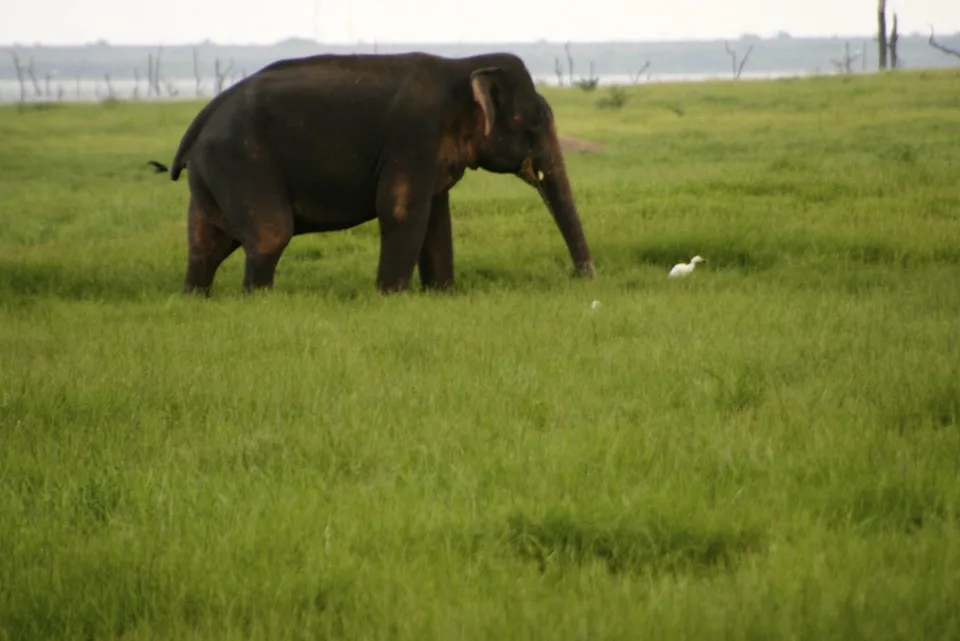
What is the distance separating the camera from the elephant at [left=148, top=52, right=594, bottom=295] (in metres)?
12.0

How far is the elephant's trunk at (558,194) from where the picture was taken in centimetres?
1257

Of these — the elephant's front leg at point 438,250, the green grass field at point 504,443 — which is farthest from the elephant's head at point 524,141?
the green grass field at point 504,443

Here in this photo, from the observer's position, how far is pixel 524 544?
532 centimetres

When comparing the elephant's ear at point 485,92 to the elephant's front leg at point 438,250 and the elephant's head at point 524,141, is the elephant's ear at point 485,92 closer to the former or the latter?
the elephant's head at point 524,141

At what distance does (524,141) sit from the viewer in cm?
1266

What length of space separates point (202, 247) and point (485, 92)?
253cm

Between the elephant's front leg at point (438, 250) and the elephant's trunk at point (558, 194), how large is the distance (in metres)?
0.74

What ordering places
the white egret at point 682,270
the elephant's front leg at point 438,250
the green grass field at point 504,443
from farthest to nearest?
the elephant's front leg at point 438,250
the white egret at point 682,270
the green grass field at point 504,443

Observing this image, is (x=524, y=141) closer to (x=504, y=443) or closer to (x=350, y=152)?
(x=350, y=152)

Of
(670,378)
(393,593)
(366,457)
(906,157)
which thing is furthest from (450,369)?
(906,157)

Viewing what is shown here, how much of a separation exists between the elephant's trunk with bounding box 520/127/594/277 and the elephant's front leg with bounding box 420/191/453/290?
29.2 inches

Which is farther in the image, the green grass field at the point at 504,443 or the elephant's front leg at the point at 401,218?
the elephant's front leg at the point at 401,218

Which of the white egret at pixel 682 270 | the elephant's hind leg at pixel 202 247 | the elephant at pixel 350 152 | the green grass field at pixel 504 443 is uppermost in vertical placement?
the elephant at pixel 350 152

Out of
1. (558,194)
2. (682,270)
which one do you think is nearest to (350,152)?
(558,194)
